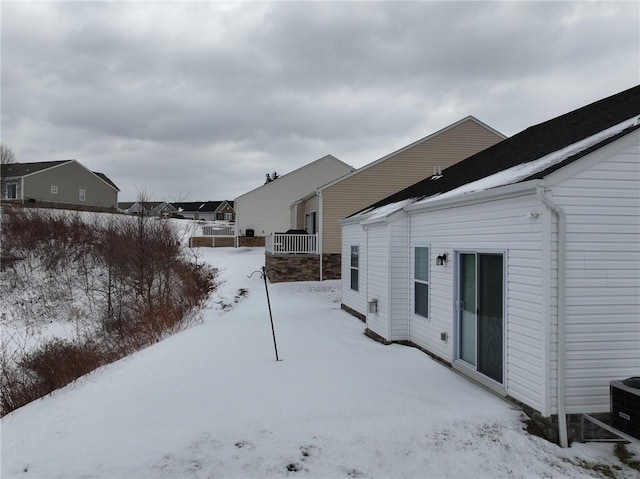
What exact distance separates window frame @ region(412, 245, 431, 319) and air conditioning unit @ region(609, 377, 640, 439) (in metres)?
3.26

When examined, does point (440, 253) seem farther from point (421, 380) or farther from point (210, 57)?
point (210, 57)

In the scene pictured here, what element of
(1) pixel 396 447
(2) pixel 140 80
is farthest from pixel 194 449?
(2) pixel 140 80

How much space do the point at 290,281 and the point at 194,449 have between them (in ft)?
45.3

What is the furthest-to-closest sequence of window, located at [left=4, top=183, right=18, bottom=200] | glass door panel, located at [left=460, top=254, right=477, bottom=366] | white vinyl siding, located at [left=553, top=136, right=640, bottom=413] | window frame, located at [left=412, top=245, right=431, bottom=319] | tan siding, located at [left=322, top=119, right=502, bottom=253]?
1. window, located at [left=4, top=183, right=18, bottom=200]
2. tan siding, located at [left=322, top=119, right=502, bottom=253]
3. window frame, located at [left=412, top=245, right=431, bottom=319]
4. glass door panel, located at [left=460, top=254, right=477, bottom=366]
5. white vinyl siding, located at [left=553, top=136, right=640, bottom=413]

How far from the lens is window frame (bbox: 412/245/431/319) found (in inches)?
284

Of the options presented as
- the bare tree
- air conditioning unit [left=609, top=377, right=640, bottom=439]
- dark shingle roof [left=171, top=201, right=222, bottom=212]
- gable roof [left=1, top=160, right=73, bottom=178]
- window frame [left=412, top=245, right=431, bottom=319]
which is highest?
the bare tree

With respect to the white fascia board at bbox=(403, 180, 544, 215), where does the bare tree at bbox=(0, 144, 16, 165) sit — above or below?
above

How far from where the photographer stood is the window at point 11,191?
3519cm

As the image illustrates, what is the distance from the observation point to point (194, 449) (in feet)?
12.7

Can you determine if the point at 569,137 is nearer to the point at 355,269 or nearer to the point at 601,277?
the point at 601,277

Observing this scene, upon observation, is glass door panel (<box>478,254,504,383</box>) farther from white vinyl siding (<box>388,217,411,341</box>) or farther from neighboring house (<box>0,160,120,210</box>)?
neighboring house (<box>0,160,120,210</box>)

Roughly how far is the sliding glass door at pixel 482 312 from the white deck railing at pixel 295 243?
1215 centimetres

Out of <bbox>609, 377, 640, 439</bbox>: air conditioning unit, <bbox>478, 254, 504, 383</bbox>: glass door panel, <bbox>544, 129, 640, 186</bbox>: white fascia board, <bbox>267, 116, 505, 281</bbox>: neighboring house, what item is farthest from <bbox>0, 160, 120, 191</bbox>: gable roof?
<bbox>609, 377, 640, 439</bbox>: air conditioning unit

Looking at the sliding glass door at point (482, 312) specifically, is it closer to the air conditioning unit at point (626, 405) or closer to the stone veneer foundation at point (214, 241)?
the air conditioning unit at point (626, 405)
